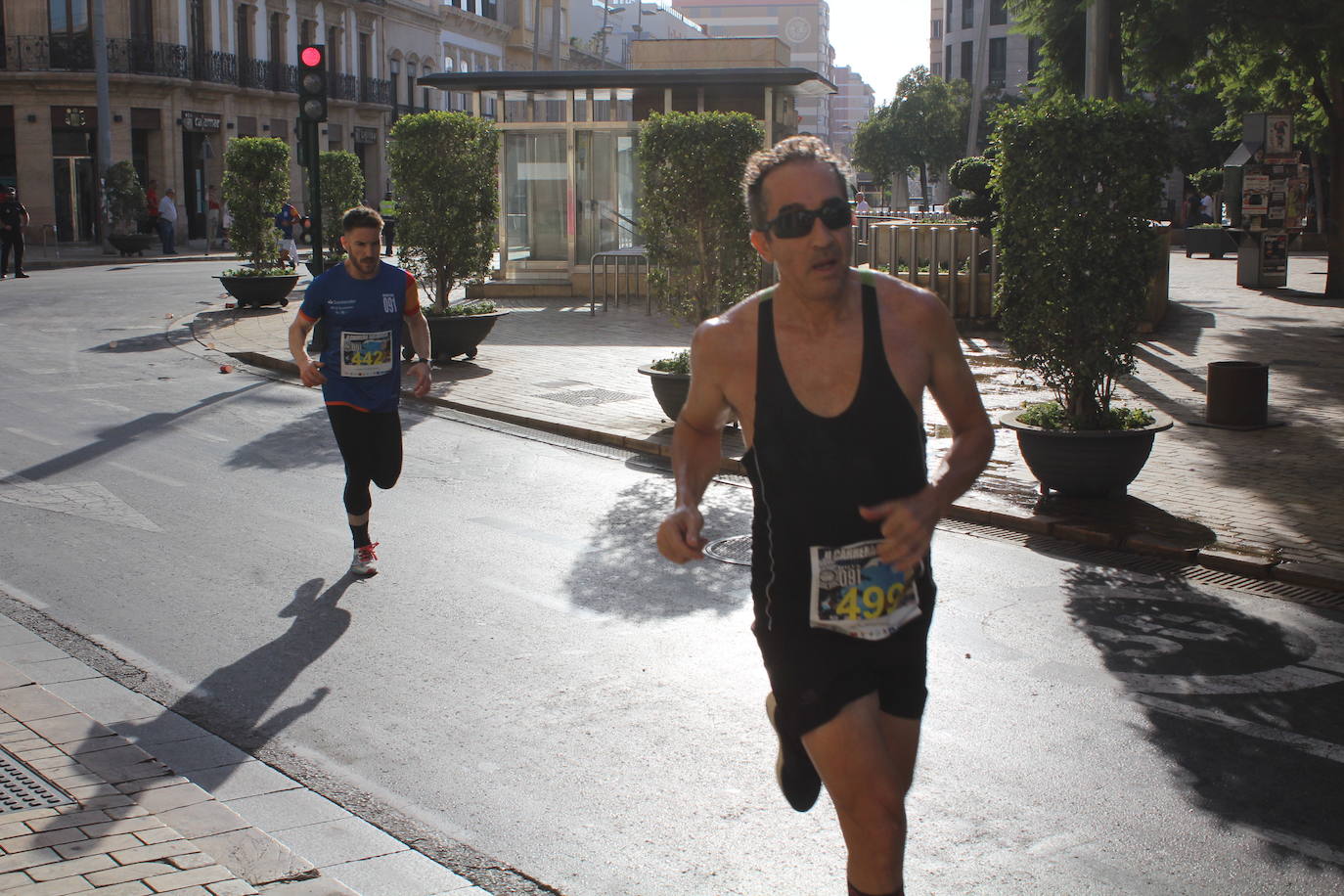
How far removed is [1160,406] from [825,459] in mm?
10290

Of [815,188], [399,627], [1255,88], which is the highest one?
[1255,88]

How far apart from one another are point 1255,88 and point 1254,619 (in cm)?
2000

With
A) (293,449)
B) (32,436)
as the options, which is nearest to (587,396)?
(293,449)

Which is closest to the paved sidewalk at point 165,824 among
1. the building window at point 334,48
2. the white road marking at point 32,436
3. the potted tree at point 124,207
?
the white road marking at point 32,436

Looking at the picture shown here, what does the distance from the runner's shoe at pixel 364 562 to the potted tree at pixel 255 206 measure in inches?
612

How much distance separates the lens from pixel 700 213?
40.0 feet

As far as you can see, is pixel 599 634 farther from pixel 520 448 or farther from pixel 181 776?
pixel 520 448

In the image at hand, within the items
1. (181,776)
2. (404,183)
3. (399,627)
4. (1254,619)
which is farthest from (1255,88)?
(181,776)

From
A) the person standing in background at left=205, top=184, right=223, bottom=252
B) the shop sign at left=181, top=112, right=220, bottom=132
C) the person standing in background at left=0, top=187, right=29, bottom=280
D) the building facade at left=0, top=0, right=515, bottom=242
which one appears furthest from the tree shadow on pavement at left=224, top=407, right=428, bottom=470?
the shop sign at left=181, top=112, right=220, bottom=132

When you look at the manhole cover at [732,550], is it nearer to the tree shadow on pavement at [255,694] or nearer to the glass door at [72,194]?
the tree shadow on pavement at [255,694]

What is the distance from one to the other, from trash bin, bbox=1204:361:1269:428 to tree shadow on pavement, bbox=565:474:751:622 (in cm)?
432

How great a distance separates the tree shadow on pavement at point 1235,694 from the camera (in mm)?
4383

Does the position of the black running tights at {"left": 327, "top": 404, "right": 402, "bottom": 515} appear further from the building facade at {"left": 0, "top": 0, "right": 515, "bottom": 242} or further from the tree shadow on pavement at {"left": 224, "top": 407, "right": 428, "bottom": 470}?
the building facade at {"left": 0, "top": 0, "right": 515, "bottom": 242}

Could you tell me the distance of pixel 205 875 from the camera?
3.77m
